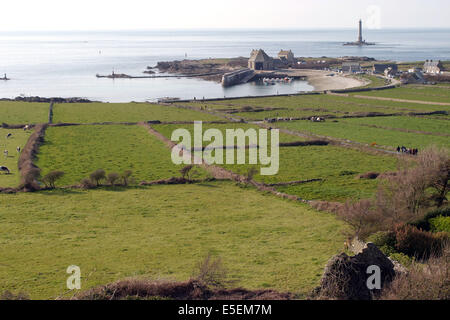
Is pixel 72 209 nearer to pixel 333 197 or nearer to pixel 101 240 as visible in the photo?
pixel 101 240

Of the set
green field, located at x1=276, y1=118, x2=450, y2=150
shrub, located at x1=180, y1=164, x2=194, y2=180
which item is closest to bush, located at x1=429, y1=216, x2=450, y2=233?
shrub, located at x1=180, y1=164, x2=194, y2=180

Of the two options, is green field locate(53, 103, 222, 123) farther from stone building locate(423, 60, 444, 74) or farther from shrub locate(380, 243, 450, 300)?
stone building locate(423, 60, 444, 74)

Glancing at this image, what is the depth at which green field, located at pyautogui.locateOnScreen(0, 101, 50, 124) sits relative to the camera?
71000 mm

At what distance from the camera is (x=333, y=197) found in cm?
3528

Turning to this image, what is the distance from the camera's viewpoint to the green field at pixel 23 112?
71000 mm

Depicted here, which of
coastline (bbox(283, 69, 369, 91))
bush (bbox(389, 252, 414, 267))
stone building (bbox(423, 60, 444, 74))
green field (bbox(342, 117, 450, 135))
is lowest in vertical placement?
bush (bbox(389, 252, 414, 267))

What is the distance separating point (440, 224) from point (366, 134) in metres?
35.3

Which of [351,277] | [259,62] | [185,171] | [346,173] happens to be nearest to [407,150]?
[346,173]

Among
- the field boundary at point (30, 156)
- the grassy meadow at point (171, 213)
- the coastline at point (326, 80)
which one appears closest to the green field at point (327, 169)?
the grassy meadow at point (171, 213)

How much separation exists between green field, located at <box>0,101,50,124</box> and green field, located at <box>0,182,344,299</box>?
38.2m

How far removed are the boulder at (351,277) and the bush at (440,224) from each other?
302 inches

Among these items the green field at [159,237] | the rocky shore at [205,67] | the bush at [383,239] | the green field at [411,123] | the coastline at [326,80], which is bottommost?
the green field at [159,237]

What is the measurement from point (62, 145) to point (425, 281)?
4610 centimetres

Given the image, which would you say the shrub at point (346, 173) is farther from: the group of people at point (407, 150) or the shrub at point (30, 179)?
the shrub at point (30, 179)
